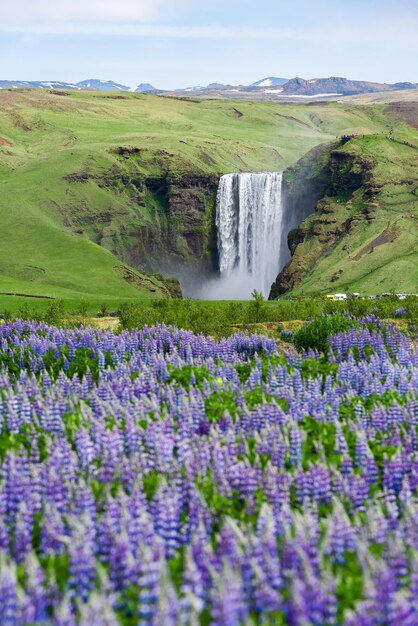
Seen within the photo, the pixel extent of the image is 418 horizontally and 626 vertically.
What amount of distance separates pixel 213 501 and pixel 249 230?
453ft

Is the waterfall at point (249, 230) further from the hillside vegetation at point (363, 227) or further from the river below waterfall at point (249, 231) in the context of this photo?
the hillside vegetation at point (363, 227)

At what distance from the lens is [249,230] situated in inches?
5915

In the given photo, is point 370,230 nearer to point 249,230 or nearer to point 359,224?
point 359,224

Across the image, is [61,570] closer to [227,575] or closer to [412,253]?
[227,575]

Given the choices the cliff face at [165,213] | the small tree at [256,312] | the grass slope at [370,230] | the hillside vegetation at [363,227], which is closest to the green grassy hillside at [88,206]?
the cliff face at [165,213]

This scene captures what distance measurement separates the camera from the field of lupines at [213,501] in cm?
958

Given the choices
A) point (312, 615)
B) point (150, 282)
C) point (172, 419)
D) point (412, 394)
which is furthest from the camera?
point (150, 282)

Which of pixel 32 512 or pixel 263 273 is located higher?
pixel 263 273

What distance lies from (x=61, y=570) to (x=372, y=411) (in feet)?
28.9

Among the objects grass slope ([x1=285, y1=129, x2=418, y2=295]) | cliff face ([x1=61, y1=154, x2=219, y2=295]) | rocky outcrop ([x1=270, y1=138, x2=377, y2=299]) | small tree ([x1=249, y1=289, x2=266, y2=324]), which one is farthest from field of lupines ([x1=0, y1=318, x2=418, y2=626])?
cliff face ([x1=61, y1=154, x2=219, y2=295])

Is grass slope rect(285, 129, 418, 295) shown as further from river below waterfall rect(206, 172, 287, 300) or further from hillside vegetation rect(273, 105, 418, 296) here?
river below waterfall rect(206, 172, 287, 300)

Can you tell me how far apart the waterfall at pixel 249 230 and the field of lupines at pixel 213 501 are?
125 metres

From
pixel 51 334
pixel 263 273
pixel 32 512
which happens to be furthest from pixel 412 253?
pixel 32 512

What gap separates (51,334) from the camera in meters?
32.3
